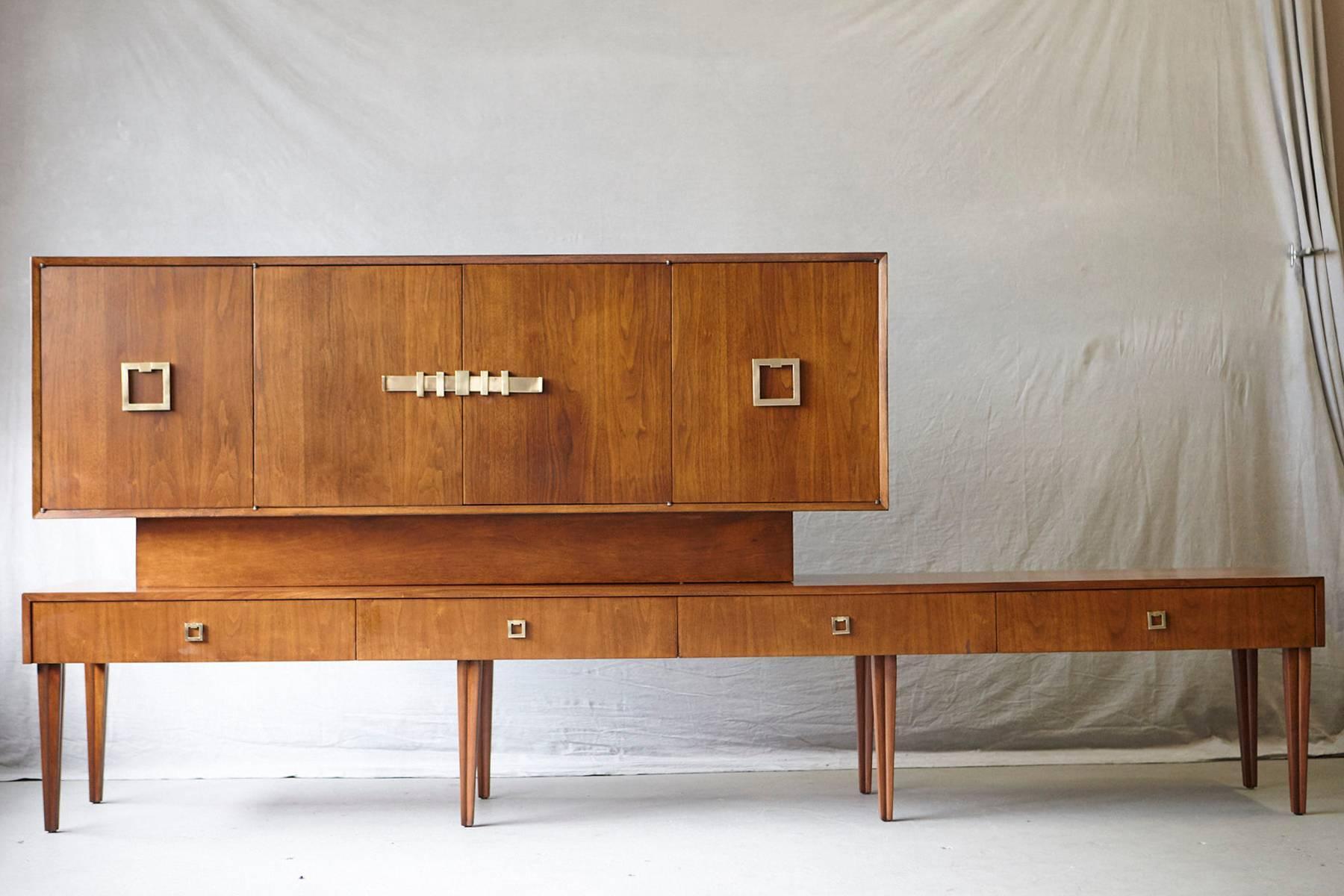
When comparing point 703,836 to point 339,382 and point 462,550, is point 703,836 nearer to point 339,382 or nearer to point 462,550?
point 462,550

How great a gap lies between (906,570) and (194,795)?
2.47 metres

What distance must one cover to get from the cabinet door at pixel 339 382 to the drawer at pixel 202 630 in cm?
29

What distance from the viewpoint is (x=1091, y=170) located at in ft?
13.4

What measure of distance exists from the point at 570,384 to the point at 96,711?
170 centimetres

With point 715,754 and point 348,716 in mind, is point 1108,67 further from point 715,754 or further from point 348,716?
point 348,716

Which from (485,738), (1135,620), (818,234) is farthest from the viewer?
(818,234)

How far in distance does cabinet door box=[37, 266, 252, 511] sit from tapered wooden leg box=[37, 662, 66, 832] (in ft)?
1.50

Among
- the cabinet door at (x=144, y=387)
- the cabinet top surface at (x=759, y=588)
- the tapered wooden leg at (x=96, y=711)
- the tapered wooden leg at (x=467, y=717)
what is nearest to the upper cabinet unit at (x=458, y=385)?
the cabinet door at (x=144, y=387)

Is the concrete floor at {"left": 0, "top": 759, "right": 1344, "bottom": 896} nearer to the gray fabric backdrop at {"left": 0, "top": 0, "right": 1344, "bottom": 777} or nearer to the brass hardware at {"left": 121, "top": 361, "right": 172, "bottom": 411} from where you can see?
the gray fabric backdrop at {"left": 0, "top": 0, "right": 1344, "bottom": 777}

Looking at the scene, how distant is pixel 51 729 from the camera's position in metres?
3.06

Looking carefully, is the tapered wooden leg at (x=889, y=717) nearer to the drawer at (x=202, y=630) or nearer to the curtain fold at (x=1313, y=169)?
the drawer at (x=202, y=630)

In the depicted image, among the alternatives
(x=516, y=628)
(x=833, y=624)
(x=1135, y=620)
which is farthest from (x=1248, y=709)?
(x=516, y=628)

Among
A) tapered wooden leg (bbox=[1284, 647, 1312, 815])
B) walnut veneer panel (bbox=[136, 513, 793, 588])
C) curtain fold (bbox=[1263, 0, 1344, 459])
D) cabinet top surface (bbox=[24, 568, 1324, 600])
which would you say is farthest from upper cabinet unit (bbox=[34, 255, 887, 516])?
curtain fold (bbox=[1263, 0, 1344, 459])

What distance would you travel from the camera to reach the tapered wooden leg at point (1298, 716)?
3.18m
